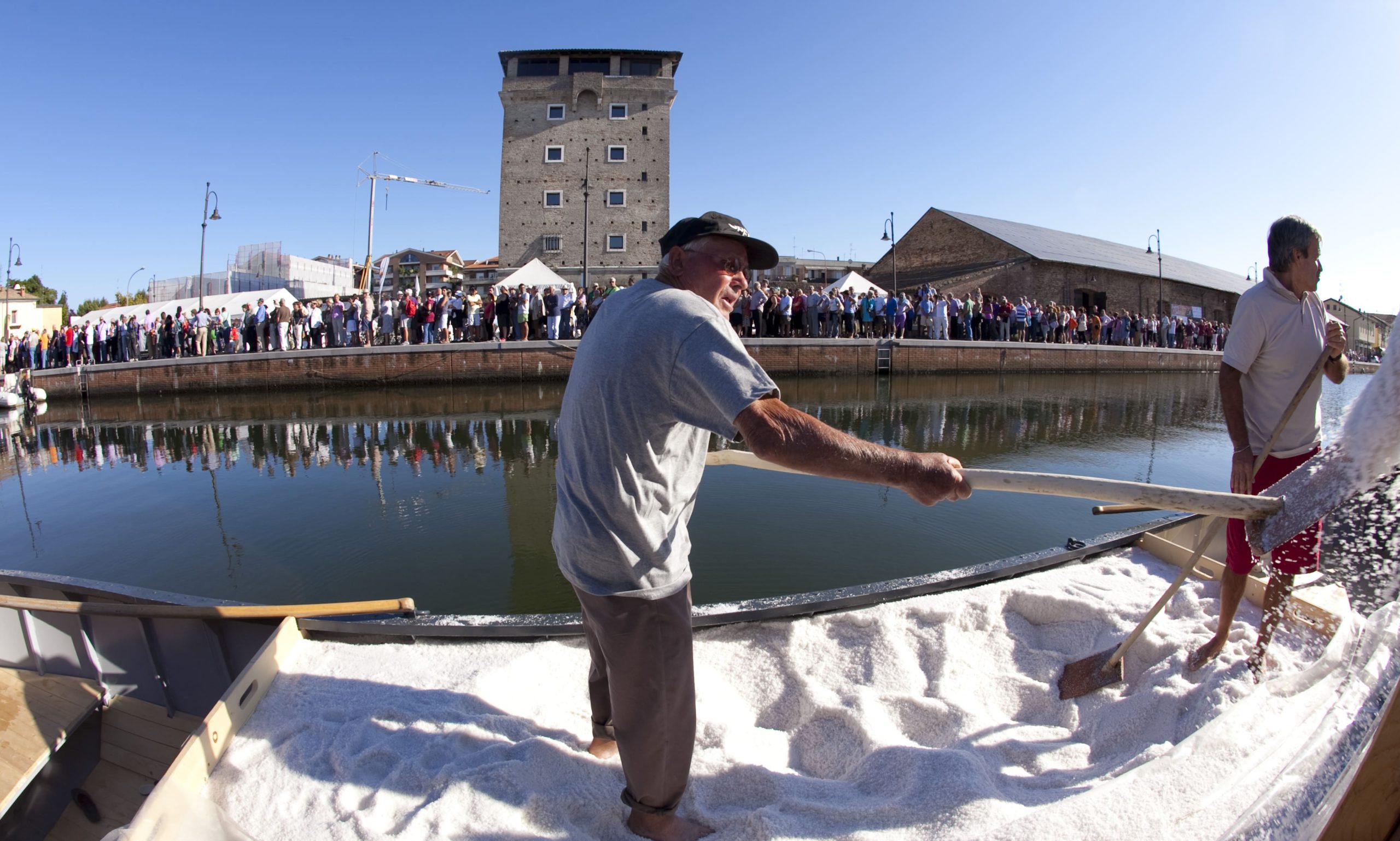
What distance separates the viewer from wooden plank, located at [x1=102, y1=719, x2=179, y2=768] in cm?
291

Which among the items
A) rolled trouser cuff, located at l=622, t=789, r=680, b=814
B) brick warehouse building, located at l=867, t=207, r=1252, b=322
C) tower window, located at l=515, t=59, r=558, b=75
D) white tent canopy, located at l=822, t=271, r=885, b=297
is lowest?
rolled trouser cuff, located at l=622, t=789, r=680, b=814

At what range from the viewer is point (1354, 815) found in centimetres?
96

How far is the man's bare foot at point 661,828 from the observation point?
77.9 inches

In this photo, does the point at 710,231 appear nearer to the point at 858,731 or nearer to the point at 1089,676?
A: the point at 858,731

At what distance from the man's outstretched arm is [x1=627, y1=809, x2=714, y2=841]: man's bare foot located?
1.07m

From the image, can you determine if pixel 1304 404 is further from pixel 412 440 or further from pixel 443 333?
pixel 443 333

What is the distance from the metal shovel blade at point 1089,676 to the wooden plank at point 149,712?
3.48m

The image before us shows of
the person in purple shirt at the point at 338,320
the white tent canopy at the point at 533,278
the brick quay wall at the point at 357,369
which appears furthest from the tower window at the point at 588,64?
the brick quay wall at the point at 357,369

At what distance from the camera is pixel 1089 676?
2736 mm

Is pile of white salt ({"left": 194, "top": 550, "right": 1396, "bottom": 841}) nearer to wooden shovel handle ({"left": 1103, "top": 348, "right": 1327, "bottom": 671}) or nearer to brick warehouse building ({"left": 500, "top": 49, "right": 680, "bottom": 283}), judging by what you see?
wooden shovel handle ({"left": 1103, "top": 348, "right": 1327, "bottom": 671})

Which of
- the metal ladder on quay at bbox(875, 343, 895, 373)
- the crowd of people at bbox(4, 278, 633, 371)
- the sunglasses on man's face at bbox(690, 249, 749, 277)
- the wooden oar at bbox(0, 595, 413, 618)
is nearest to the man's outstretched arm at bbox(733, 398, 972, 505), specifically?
the sunglasses on man's face at bbox(690, 249, 749, 277)

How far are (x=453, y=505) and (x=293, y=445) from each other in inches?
213

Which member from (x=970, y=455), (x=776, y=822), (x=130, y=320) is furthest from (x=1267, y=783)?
(x=130, y=320)

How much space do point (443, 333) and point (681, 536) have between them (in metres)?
20.1
